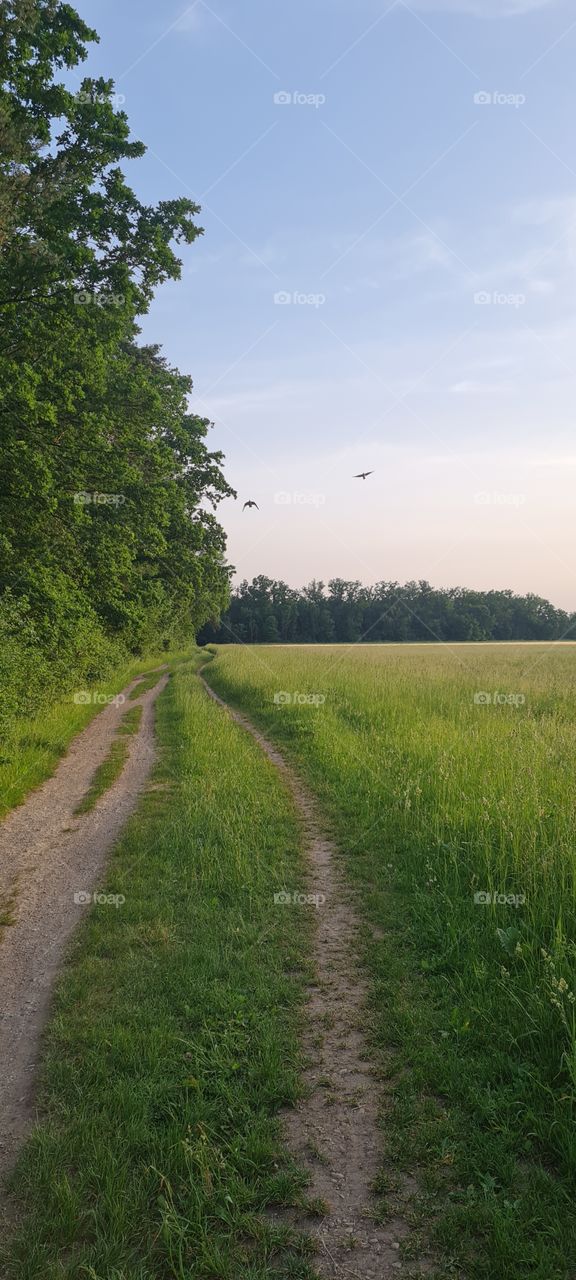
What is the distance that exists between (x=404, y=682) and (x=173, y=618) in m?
24.9

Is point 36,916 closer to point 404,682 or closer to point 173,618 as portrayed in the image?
point 404,682

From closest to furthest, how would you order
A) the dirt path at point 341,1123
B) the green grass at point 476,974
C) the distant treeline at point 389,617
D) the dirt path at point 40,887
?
the dirt path at point 341,1123
the green grass at point 476,974
the dirt path at point 40,887
the distant treeline at point 389,617

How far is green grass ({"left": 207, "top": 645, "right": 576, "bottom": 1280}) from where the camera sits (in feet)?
10.2

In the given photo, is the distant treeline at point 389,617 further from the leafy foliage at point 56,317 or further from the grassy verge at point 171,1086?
the grassy verge at point 171,1086

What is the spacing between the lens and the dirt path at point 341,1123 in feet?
9.65

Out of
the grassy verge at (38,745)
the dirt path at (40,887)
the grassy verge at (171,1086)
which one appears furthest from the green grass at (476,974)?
the grassy verge at (38,745)

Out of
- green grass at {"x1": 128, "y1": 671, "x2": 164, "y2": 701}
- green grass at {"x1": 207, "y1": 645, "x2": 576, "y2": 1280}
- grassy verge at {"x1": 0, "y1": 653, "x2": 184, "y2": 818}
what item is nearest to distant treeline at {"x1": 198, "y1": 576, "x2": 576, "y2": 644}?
green grass at {"x1": 128, "y1": 671, "x2": 164, "y2": 701}

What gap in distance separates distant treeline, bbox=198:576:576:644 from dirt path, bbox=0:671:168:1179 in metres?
113

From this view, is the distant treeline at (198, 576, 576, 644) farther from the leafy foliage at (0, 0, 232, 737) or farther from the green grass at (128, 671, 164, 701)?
the leafy foliage at (0, 0, 232, 737)

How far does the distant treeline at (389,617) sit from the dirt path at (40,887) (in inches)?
4437

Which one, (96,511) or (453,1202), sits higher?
(96,511)

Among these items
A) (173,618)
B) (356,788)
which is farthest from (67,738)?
(173,618)

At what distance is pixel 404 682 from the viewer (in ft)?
65.4

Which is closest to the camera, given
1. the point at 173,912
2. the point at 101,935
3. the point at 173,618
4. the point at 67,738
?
the point at 101,935
